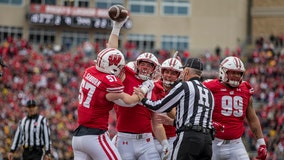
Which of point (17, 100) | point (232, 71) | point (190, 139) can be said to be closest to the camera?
point (190, 139)

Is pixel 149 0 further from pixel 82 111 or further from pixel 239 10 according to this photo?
pixel 82 111

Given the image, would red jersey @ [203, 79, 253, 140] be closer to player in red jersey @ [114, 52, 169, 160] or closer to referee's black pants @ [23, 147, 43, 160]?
player in red jersey @ [114, 52, 169, 160]

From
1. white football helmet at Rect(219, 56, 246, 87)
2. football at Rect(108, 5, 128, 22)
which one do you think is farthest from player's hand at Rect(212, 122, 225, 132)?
football at Rect(108, 5, 128, 22)

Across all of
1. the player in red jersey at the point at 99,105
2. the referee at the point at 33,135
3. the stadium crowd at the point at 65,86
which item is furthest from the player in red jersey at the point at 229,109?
the stadium crowd at the point at 65,86

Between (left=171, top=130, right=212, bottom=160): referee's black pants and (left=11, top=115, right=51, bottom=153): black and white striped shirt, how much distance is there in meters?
5.90

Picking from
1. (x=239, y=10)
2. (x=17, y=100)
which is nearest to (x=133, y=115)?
(x=17, y=100)

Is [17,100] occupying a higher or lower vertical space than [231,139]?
lower

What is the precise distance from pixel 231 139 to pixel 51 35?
123ft

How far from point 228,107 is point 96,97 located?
256cm

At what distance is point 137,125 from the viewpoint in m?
9.95

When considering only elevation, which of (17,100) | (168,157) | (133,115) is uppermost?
(133,115)

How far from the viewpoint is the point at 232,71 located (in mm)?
10648

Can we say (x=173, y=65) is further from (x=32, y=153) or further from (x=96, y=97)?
(x=32, y=153)

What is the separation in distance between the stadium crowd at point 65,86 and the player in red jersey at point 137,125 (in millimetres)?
11000
